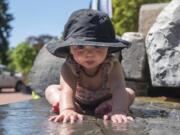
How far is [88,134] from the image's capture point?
87.9 inches

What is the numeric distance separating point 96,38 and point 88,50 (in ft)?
0.32

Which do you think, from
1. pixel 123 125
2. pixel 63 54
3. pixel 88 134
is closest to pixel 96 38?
pixel 63 54

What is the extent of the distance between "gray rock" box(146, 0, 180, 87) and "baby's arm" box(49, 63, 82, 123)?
3196mm

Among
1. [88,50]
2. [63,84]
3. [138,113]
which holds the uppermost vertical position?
[88,50]

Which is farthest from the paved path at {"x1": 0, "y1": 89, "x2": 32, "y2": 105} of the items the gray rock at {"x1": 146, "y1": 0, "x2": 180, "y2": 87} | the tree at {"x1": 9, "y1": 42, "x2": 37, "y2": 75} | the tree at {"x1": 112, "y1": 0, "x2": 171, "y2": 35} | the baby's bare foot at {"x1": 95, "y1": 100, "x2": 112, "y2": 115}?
the tree at {"x1": 9, "y1": 42, "x2": 37, "y2": 75}

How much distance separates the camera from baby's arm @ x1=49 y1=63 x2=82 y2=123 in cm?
269

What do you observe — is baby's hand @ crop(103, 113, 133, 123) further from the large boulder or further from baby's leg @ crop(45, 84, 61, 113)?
the large boulder

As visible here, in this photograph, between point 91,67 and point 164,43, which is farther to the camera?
point 164,43

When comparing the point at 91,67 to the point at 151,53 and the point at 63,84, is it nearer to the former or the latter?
the point at 63,84

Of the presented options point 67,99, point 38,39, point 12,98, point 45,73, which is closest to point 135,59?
point 45,73

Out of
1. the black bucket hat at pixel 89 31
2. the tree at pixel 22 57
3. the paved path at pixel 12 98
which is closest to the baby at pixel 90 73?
the black bucket hat at pixel 89 31

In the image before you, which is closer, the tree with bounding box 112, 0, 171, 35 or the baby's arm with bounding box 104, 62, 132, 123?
the baby's arm with bounding box 104, 62, 132, 123

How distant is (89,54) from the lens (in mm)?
2789

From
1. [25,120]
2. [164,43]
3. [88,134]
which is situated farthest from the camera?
[164,43]
